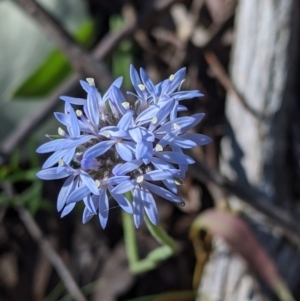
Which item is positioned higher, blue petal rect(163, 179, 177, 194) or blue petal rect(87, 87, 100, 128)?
blue petal rect(87, 87, 100, 128)

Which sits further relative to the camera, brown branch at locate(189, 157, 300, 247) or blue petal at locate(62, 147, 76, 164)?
brown branch at locate(189, 157, 300, 247)

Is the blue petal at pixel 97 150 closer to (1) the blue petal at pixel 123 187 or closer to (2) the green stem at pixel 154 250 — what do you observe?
(1) the blue petal at pixel 123 187

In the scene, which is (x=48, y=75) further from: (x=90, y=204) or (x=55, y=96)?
(x=90, y=204)

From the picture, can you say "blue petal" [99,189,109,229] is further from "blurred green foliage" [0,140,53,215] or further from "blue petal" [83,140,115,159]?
"blurred green foliage" [0,140,53,215]

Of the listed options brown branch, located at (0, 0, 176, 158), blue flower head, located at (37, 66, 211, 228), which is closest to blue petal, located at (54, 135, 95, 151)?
blue flower head, located at (37, 66, 211, 228)

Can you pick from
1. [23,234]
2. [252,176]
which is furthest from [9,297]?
[252,176]

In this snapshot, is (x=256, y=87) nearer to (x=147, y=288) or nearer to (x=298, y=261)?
(x=298, y=261)

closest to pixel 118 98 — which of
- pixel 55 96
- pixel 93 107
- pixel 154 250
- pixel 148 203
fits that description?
pixel 93 107
